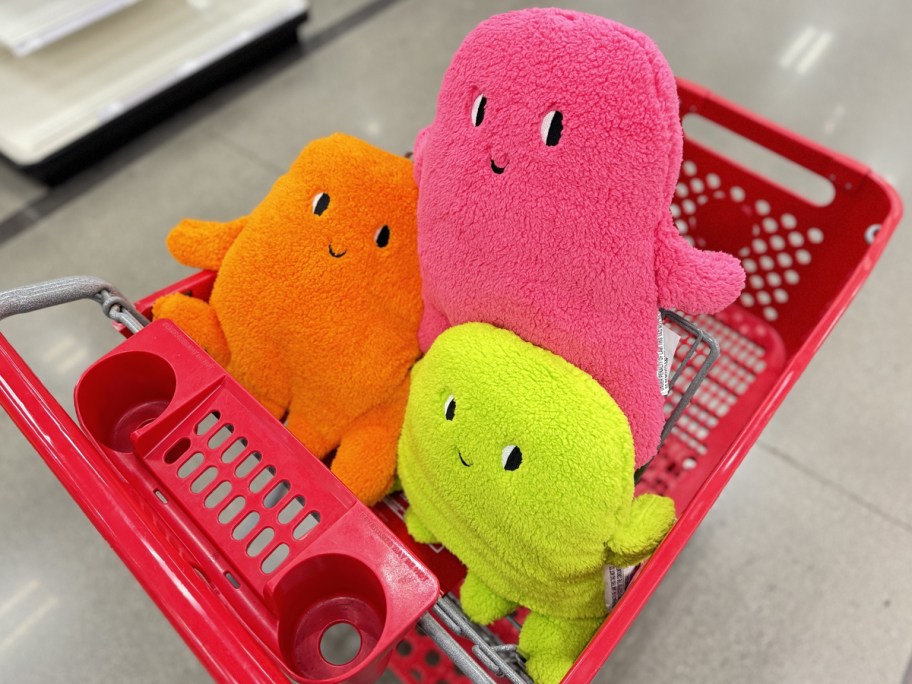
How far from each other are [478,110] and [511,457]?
276 millimetres

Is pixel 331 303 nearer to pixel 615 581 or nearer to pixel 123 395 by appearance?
pixel 123 395

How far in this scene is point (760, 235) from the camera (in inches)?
35.6

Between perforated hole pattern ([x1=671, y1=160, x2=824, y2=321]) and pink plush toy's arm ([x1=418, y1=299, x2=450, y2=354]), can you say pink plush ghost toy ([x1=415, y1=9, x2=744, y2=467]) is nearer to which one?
pink plush toy's arm ([x1=418, y1=299, x2=450, y2=354])

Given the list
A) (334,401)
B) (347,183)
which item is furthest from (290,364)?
(347,183)

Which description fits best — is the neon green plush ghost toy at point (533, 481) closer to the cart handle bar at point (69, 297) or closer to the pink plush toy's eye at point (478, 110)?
the pink plush toy's eye at point (478, 110)

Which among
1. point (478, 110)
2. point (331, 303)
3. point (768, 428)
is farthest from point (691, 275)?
point (768, 428)

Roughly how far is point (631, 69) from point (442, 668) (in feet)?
2.19

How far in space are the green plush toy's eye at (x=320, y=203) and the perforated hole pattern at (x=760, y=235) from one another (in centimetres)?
53

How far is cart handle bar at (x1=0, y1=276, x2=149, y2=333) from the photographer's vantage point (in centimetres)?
54

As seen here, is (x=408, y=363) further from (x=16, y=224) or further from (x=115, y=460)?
(x=16, y=224)

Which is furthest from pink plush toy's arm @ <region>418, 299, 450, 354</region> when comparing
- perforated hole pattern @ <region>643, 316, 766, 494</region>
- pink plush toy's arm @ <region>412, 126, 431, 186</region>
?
perforated hole pattern @ <region>643, 316, 766, 494</region>

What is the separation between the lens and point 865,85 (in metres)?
1.62

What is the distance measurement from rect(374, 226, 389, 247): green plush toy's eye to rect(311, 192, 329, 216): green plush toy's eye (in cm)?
6

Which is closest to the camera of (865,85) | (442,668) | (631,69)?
(631,69)
